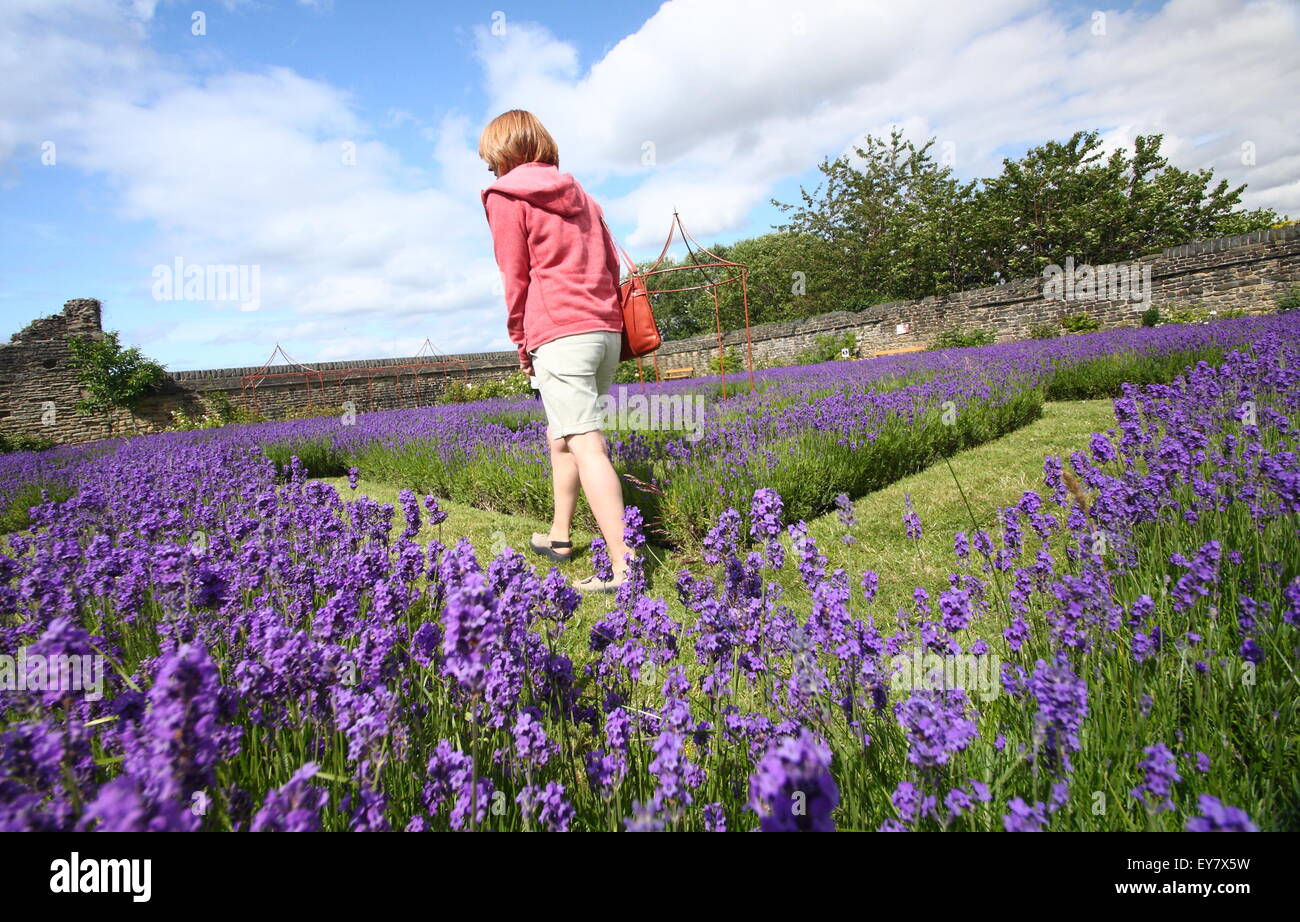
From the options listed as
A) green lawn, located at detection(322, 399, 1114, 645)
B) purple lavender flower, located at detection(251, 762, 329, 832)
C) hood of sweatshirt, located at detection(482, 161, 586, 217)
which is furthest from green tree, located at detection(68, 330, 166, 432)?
purple lavender flower, located at detection(251, 762, 329, 832)

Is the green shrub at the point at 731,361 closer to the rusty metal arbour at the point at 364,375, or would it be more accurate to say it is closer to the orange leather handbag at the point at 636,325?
the rusty metal arbour at the point at 364,375

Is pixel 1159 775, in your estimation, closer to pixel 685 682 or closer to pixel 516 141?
pixel 685 682

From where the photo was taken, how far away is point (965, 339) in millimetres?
18031

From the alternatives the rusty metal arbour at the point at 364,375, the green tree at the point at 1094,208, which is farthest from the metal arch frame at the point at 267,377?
the green tree at the point at 1094,208

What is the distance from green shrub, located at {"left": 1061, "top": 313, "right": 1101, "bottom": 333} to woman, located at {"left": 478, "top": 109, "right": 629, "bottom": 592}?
1692 centimetres

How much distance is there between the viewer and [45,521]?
3.17 meters

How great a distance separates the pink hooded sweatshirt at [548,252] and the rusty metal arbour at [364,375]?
17630mm

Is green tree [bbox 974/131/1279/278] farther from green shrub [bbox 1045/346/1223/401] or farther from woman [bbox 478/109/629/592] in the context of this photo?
woman [bbox 478/109/629/592]

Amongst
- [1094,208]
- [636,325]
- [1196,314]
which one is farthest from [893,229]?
[636,325]

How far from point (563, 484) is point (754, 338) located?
849 inches

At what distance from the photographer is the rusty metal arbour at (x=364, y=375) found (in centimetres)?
1819

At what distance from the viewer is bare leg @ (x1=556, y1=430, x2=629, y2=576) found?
285 centimetres

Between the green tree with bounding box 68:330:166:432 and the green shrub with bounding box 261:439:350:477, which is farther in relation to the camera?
the green tree with bounding box 68:330:166:432
